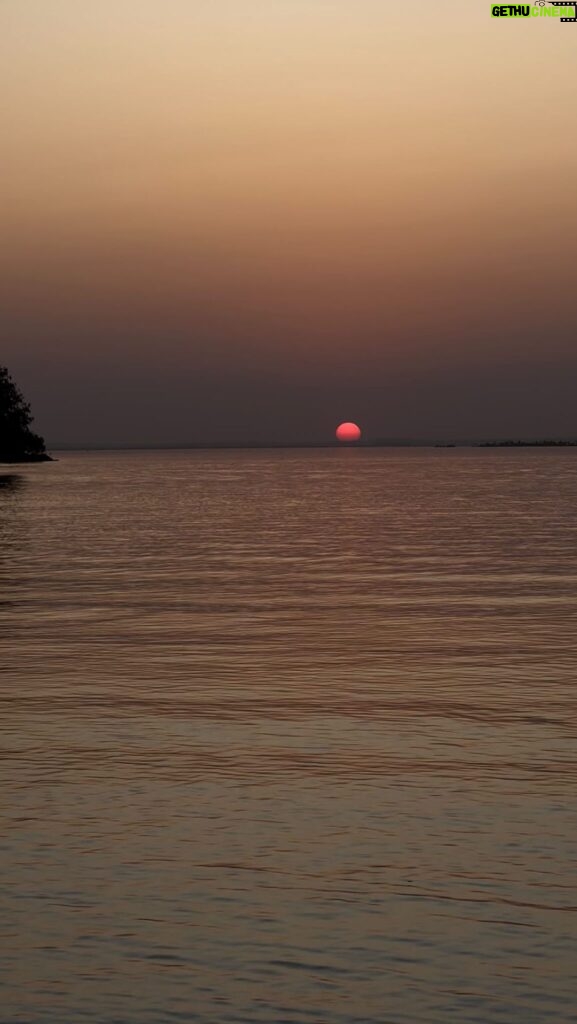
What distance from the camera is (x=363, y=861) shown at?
34.6 ft

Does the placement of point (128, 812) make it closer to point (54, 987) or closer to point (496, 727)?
point (54, 987)

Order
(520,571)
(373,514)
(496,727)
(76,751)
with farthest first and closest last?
(373,514) → (520,571) → (496,727) → (76,751)

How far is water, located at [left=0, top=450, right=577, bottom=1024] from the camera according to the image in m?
8.23

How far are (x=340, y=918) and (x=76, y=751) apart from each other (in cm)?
591

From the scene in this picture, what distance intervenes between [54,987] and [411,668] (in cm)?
1287

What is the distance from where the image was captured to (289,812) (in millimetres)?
12039

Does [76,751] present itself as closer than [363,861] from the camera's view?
No

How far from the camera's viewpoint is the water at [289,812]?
8.23m

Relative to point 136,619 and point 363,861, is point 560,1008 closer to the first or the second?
point 363,861

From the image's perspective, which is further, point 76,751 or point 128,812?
point 76,751

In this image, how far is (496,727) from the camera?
51.8ft

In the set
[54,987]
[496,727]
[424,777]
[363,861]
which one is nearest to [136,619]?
[496,727]

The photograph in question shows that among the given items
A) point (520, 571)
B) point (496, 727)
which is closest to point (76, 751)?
point (496, 727)

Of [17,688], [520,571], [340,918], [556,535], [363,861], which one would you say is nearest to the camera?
[340,918]
